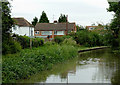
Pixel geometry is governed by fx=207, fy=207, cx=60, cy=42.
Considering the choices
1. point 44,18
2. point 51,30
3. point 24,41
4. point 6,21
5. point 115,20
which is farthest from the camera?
point 44,18

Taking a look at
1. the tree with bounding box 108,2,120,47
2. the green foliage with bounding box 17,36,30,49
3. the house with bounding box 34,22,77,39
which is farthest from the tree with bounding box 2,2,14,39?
the house with bounding box 34,22,77,39

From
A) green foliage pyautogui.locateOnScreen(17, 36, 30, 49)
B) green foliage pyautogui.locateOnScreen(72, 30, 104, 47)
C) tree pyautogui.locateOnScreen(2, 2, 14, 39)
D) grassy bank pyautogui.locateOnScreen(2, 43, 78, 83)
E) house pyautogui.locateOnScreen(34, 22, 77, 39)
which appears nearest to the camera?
grassy bank pyautogui.locateOnScreen(2, 43, 78, 83)

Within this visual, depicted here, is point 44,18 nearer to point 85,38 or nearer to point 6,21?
point 85,38

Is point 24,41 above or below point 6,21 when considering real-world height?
below

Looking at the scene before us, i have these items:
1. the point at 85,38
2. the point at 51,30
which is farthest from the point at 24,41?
the point at 51,30

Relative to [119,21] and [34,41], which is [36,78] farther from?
[119,21]

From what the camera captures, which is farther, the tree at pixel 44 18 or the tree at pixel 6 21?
the tree at pixel 44 18

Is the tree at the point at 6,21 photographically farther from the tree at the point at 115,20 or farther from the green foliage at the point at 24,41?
the tree at the point at 115,20

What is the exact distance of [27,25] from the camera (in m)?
46.1

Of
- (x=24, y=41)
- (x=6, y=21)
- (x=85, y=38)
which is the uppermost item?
(x=6, y=21)

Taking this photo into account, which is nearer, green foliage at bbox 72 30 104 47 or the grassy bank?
the grassy bank

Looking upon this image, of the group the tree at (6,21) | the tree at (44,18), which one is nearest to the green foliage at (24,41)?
the tree at (6,21)

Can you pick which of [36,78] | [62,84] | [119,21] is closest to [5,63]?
[36,78]

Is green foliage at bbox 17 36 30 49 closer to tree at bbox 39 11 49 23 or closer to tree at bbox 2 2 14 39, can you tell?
tree at bbox 2 2 14 39
